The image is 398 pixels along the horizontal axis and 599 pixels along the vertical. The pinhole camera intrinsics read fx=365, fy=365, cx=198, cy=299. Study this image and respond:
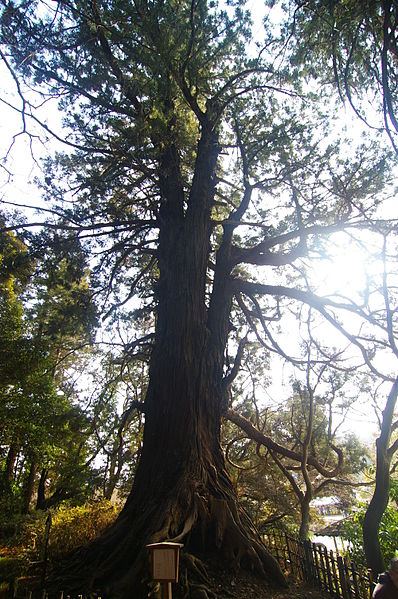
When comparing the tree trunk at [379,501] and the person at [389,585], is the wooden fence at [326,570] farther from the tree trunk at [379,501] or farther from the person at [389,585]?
the person at [389,585]

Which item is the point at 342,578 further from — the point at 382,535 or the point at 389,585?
the point at 382,535

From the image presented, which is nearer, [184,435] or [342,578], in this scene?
[342,578]

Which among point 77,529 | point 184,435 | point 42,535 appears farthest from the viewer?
point 42,535

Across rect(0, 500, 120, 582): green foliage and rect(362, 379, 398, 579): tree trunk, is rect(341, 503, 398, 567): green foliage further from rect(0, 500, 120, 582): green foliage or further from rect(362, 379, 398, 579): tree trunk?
rect(0, 500, 120, 582): green foliage

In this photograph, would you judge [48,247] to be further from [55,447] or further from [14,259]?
[55,447]

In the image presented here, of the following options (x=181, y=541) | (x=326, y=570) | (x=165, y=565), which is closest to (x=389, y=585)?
(x=165, y=565)

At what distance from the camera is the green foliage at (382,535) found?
599cm

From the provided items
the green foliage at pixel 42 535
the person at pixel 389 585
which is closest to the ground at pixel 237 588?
the person at pixel 389 585

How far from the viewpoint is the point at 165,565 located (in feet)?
9.05

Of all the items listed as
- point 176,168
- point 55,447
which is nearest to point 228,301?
point 176,168

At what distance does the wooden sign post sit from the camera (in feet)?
8.99

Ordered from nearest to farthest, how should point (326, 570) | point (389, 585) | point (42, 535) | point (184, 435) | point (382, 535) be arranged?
point (389, 585)
point (326, 570)
point (184, 435)
point (382, 535)
point (42, 535)

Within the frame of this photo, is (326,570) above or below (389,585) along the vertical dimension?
below

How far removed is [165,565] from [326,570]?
2.49m
